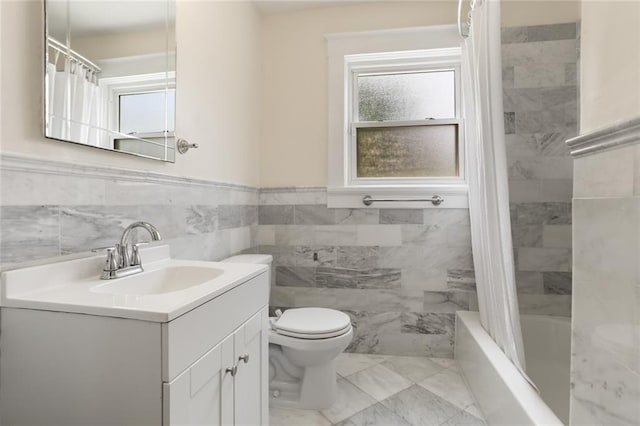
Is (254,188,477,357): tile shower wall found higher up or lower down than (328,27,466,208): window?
lower down

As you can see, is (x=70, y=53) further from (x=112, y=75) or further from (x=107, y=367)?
(x=107, y=367)

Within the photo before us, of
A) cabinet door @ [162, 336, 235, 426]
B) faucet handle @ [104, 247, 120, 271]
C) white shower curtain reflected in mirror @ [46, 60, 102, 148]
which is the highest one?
white shower curtain reflected in mirror @ [46, 60, 102, 148]

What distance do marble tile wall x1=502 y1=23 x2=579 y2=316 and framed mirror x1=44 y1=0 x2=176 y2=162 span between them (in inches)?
82.2

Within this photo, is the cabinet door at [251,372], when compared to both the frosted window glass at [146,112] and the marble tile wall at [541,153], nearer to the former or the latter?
the frosted window glass at [146,112]

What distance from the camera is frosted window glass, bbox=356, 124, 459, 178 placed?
2.45 metres

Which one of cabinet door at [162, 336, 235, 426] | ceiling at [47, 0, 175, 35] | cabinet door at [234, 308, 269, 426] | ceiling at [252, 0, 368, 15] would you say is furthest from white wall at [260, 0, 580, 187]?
cabinet door at [162, 336, 235, 426]

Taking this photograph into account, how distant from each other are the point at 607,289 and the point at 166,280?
4.54 ft

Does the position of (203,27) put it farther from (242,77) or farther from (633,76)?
(633,76)

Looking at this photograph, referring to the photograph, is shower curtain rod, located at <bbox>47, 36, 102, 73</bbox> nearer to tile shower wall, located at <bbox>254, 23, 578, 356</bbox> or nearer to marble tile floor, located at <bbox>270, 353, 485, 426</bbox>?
tile shower wall, located at <bbox>254, 23, 578, 356</bbox>

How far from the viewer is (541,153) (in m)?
2.19

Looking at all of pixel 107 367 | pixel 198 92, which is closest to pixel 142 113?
pixel 198 92

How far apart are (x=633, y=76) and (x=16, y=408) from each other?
66.3 inches

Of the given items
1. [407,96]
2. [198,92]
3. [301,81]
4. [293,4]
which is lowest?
[198,92]

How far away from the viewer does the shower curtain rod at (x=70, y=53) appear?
100cm
